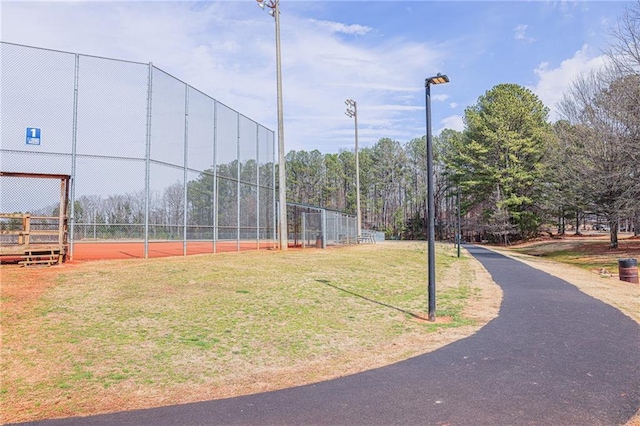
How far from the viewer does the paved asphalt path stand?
412 centimetres

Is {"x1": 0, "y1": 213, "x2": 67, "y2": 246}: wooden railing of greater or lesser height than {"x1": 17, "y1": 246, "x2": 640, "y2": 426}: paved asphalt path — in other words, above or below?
above

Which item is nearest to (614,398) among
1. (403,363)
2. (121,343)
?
(403,363)

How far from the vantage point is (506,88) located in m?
53.2

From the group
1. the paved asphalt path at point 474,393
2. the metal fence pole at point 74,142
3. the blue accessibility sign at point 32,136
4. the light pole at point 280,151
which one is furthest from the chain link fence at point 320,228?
the paved asphalt path at point 474,393

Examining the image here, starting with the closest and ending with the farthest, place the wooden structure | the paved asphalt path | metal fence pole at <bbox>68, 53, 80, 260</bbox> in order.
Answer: the paved asphalt path → the wooden structure → metal fence pole at <bbox>68, 53, 80, 260</bbox>

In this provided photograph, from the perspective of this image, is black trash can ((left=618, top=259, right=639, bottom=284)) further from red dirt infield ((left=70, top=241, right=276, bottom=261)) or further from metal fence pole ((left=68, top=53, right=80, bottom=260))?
metal fence pole ((left=68, top=53, right=80, bottom=260))

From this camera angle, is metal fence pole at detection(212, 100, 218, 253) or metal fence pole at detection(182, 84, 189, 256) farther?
metal fence pole at detection(212, 100, 218, 253)

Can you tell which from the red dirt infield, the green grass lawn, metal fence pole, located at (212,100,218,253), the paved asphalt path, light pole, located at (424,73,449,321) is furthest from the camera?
metal fence pole, located at (212,100,218,253)

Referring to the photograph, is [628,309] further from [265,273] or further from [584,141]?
[584,141]

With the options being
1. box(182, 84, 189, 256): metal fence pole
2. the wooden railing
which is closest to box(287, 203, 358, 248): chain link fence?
box(182, 84, 189, 256): metal fence pole

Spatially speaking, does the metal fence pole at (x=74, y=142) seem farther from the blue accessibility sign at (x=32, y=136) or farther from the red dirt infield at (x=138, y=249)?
the red dirt infield at (x=138, y=249)

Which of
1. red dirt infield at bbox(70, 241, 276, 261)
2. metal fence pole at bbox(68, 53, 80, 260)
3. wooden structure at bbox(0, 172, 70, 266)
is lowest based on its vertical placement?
red dirt infield at bbox(70, 241, 276, 261)

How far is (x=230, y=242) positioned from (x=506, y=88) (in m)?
46.0

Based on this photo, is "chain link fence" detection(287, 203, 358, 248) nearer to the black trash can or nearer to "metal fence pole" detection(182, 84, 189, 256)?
"metal fence pole" detection(182, 84, 189, 256)
